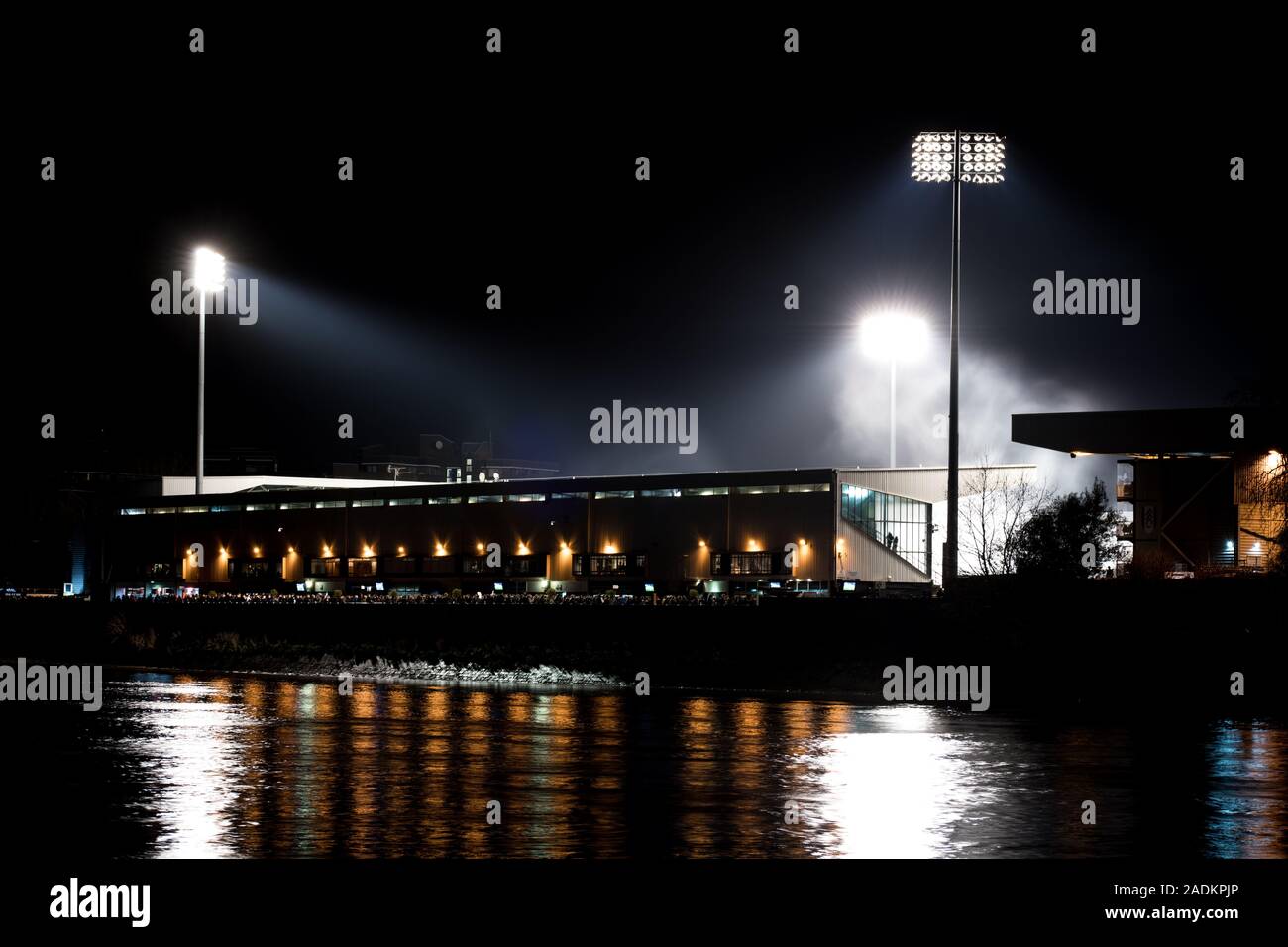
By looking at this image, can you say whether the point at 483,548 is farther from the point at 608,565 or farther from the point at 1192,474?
the point at 1192,474

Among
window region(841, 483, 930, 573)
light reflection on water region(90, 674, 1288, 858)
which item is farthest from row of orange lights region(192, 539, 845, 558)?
light reflection on water region(90, 674, 1288, 858)

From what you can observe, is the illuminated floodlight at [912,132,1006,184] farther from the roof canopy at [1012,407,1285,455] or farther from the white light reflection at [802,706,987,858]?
the white light reflection at [802,706,987,858]

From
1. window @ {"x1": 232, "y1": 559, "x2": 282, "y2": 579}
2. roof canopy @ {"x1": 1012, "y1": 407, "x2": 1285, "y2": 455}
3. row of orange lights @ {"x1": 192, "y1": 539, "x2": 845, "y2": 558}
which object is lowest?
window @ {"x1": 232, "y1": 559, "x2": 282, "y2": 579}

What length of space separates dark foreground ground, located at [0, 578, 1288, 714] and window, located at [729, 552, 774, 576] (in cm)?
2192

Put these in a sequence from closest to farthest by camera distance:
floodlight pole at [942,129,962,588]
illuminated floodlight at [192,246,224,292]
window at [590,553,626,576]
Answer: floodlight pole at [942,129,962,588] < illuminated floodlight at [192,246,224,292] < window at [590,553,626,576]

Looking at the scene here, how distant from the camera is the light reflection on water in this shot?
66.1ft

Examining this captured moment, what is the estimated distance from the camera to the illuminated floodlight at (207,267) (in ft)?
312

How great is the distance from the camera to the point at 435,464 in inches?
7293

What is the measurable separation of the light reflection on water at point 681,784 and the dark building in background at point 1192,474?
2528cm

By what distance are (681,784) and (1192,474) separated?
4601 cm

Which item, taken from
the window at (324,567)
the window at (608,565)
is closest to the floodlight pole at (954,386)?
the window at (608,565)
